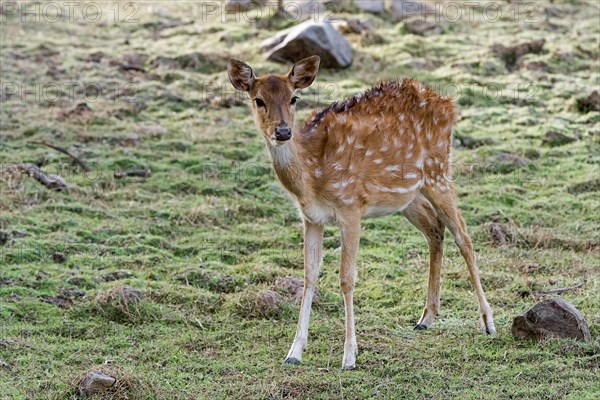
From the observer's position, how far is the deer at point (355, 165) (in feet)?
24.0

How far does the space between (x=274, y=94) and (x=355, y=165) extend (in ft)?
3.11

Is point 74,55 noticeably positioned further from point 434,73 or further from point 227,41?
point 434,73

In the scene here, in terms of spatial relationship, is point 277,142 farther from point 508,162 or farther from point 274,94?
point 508,162

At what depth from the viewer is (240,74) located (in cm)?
751

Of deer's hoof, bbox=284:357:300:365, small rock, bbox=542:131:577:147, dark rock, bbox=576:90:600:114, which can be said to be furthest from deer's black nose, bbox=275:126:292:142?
dark rock, bbox=576:90:600:114

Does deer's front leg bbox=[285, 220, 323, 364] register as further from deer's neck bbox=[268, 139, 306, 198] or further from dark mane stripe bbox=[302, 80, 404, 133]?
dark mane stripe bbox=[302, 80, 404, 133]

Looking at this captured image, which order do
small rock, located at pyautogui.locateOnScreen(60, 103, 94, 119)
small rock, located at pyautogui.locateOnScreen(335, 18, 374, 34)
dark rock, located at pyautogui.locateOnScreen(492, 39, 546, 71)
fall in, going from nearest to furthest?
small rock, located at pyautogui.locateOnScreen(60, 103, 94, 119) < dark rock, located at pyautogui.locateOnScreen(492, 39, 546, 71) < small rock, located at pyautogui.locateOnScreen(335, 18, 374, 34)

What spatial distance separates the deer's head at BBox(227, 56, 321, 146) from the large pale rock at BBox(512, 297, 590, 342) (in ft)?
7.58

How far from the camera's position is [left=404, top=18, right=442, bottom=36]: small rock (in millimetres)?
18125

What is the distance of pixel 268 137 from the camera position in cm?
727

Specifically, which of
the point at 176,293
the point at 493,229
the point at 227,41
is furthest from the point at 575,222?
the point at 227,41

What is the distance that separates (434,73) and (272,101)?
9311 millimetres

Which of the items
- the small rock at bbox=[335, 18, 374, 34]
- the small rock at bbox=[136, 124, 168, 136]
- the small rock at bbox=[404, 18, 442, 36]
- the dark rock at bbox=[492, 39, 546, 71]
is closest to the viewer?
the small rock at bbox=[136, 124, 168, 136]

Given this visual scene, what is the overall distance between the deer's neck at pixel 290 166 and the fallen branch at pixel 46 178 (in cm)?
461
